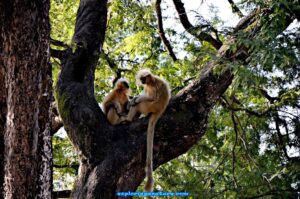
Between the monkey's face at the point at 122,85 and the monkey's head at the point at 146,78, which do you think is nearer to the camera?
the monkey's head at the point at 146,78

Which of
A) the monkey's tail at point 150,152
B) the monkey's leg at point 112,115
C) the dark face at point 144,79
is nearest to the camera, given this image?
the monkey's tail at point 150,152

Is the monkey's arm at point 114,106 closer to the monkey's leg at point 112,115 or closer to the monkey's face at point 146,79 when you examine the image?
the monkey's leg at point 112,115

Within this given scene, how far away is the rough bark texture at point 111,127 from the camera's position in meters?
4.35

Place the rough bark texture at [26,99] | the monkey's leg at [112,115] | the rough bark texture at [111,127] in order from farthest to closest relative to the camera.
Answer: the monkey's leg at [112,115] → the rough bark texture at [111,127] → the rough bark texture at [26,99]

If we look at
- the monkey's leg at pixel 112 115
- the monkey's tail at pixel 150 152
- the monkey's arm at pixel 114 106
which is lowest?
the monkey's tail at pixel 150 152

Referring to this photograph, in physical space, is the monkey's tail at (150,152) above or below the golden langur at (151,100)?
below

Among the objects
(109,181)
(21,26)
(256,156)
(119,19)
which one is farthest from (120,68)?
(21,26)

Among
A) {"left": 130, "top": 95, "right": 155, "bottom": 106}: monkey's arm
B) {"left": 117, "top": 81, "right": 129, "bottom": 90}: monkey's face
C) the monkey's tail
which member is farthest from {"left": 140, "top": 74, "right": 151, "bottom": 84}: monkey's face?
the monkey's tail

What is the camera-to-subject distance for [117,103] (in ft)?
20.7

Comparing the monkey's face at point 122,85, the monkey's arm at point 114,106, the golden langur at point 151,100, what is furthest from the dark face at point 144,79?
the monkey's face at point 122,85

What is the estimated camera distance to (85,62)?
17.1 ft

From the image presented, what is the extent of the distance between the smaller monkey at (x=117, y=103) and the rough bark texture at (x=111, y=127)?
3.12ft

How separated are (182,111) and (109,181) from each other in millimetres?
1066

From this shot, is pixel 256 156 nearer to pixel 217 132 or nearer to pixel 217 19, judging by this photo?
pixel 217 132
